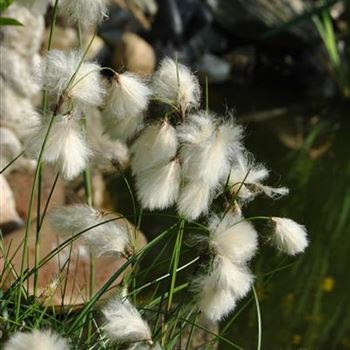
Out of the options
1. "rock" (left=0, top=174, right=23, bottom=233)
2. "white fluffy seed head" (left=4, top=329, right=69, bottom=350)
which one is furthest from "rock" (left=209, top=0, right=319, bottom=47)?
"white fluffy seed head" (left=4, top=329, right=69, bottom=350)

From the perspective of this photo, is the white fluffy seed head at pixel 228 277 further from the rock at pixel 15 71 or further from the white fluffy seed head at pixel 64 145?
the rock at pixel 15 71

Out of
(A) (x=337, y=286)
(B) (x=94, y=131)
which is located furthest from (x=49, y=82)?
(B) (x=94, y=131)

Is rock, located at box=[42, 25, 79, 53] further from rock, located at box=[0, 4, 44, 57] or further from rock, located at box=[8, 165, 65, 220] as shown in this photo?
rock, located at box=[8, 165, 65, 220]

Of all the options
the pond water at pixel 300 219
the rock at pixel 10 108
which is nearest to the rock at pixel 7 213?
the pond water at pixel 300 219

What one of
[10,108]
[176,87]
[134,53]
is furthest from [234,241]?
[134,53]

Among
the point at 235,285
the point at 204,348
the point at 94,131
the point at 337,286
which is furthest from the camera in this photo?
the point at 94,131

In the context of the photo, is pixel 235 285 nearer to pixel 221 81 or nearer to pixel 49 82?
pixel 49 82
